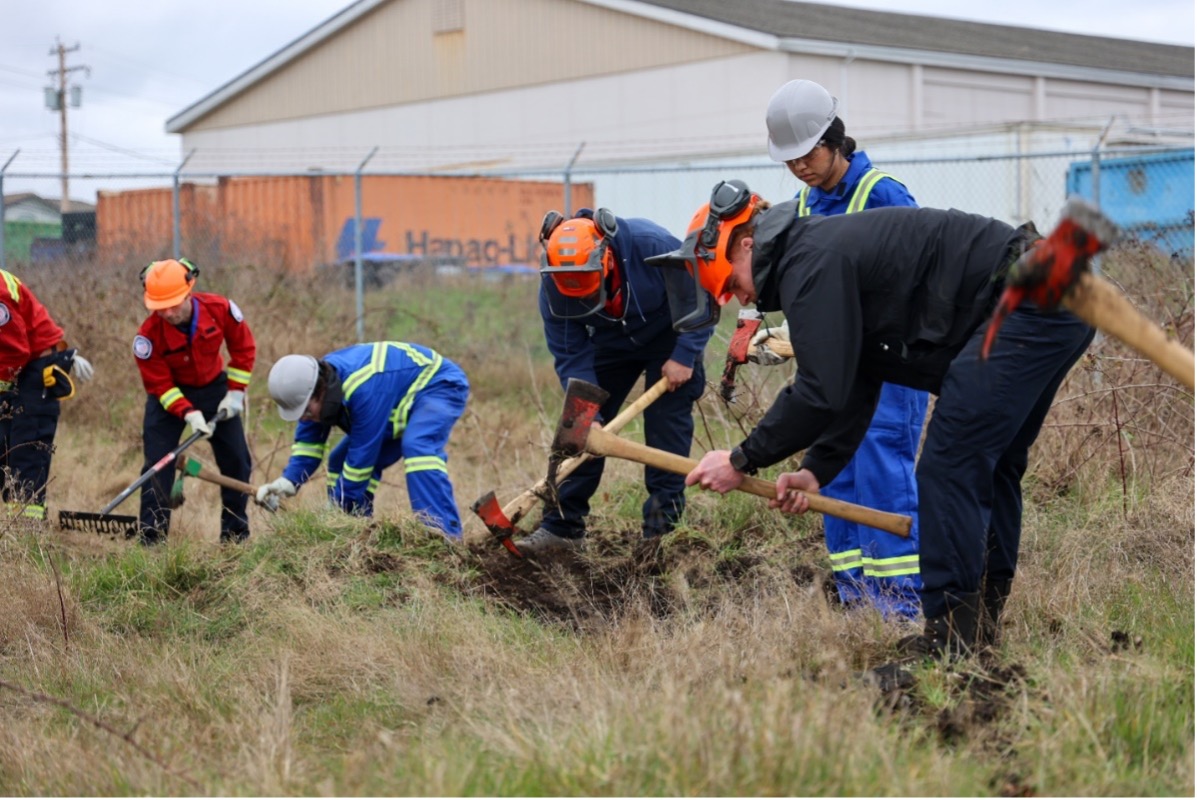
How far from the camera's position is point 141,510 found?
23.8 ft

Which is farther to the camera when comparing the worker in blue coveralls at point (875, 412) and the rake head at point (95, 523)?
the rake head at point (95, 523)

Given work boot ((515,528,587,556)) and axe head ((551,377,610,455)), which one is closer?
axe head ((551,377,610,455))

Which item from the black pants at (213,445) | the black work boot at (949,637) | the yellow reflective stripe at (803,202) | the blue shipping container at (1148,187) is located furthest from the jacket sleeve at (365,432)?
the blue shipping container at (1148,187)

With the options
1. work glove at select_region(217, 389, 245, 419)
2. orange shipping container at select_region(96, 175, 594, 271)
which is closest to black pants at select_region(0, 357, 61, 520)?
work glove at select_region(217, 389, 245, 419)

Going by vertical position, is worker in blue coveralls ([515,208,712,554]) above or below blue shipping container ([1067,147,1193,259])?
below

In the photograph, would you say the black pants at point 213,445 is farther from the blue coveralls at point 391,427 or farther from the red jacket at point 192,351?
the blue coveralls at point 391,427

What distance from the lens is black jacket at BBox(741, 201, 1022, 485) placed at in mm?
3668

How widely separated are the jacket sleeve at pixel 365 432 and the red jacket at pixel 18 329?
1.94m

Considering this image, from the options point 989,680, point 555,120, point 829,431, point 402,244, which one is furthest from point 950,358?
point 555,120

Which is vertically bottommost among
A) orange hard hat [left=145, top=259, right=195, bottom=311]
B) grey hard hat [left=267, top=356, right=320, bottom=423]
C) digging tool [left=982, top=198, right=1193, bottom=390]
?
grey hard hat [left=267, top=356, right=320, bottom=423]

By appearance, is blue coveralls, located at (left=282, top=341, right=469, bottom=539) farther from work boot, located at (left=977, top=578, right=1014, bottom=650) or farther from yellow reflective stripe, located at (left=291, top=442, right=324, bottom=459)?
work boot, located at (left=977, top=578, right=1014, bottom=650)

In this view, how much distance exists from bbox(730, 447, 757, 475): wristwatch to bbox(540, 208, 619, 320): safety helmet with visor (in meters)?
1.85

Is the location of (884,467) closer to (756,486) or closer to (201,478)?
(756,486)

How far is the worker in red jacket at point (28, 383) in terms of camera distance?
6953 millimetres
